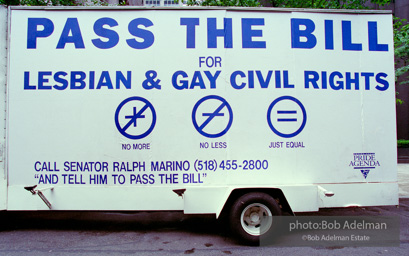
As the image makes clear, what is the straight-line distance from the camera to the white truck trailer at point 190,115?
454 cm

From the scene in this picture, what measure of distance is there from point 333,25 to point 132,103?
12.0ft

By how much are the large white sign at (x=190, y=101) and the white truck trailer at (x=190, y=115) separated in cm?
2

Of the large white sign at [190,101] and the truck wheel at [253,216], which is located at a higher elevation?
the large white sign at [190,101]

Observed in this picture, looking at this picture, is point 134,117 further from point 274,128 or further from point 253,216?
point 253,216

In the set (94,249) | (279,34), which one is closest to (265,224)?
(94,249)

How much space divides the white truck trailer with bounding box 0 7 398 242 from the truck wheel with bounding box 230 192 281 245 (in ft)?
0.06

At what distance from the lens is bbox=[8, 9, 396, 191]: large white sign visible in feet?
15.0

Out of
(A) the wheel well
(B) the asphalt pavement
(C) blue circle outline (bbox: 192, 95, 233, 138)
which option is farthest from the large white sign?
(B) the asphalt pavement

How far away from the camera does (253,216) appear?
15.0ft

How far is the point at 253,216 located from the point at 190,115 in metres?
1.92

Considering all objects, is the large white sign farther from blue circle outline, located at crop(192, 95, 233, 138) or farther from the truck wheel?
the truck wheel

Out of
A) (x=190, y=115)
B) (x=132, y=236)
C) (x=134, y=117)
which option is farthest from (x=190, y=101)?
(x=132, y=236)

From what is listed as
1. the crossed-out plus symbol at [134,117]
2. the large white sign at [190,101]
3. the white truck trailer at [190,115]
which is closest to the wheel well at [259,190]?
the white truck trailer at [190,115]

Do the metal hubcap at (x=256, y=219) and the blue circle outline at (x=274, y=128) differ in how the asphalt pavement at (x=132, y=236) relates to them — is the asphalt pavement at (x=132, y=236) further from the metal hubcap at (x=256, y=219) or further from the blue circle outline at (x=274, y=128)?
the blue circle outline at (x=274, y=128)
